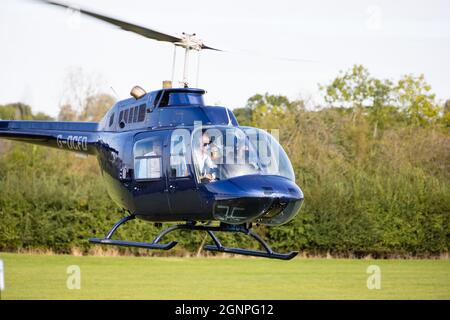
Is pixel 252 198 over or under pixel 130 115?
under

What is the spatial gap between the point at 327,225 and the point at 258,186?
24758mm

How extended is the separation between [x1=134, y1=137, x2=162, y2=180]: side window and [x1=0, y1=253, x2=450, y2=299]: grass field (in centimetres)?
1359

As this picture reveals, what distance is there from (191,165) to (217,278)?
1925 centimetres

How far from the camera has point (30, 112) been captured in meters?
61.9

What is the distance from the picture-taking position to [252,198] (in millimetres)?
12383

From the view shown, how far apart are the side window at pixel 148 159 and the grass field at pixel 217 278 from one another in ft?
44.6

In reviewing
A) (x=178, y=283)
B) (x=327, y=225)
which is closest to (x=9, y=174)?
(x=178, y=283)

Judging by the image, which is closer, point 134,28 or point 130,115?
point 134,28

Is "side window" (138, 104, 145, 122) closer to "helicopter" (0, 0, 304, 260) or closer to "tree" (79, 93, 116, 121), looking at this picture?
"helicopter" (0, 0, 304, 260)

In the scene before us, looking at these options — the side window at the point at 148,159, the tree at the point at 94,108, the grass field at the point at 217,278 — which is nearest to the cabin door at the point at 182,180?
the side window at the point at 148,159

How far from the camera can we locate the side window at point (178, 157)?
1288 centimetres
